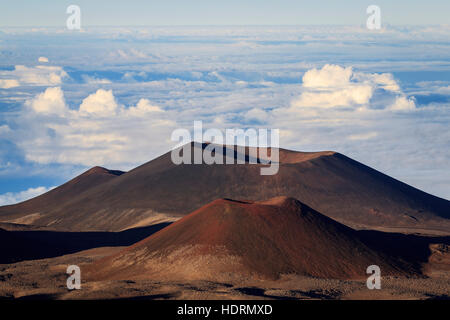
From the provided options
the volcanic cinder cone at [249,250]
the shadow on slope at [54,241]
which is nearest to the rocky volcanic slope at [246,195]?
the shadow on slope at [54,241]

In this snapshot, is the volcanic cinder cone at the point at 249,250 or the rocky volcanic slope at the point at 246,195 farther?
the rocky volcanic slope at the point at 246,195

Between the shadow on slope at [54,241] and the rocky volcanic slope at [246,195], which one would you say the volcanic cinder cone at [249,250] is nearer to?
the shadow on slope at [54,241]

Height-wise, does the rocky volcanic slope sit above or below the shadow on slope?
above

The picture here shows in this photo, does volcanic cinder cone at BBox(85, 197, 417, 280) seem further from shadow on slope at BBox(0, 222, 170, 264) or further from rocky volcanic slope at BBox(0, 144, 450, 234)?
rocky volcanic slope at BBox(0, 144, 450, 234)

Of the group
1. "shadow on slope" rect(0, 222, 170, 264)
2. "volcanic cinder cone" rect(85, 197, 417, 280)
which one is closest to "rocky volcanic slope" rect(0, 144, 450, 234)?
"shadow on slope" rect(0, 222, 170, 264)

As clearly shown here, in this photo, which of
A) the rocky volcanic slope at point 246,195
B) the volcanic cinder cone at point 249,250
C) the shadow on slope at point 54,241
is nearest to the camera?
the volcanic cinder cone at point 249,250

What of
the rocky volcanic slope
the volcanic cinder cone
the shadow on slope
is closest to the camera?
the volcanic cinder cone

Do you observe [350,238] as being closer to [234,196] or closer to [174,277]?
[174,277]

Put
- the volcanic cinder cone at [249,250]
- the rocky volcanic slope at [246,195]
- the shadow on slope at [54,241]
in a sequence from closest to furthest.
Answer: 1. the volcanic cinder cone at [249,250]
2. the shadow on slope at [54,241]
3. the rocky volcanic slope at [246,195]
